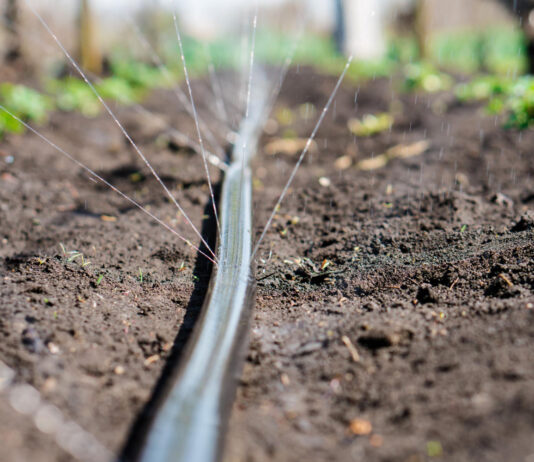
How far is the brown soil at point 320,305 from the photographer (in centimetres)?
128

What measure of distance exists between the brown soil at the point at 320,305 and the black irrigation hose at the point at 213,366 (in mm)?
76

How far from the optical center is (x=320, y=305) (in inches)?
77.4

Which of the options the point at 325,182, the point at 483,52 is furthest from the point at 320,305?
the point at 483,52

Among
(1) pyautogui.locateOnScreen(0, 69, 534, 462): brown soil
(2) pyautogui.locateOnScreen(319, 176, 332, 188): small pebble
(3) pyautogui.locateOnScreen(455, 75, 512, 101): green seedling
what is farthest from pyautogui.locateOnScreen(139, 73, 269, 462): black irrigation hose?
(3) pyautogui.locateOnScreen(455, 75, 512, 101): green seedling

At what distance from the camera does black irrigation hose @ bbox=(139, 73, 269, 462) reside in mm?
1227

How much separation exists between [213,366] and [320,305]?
631mm

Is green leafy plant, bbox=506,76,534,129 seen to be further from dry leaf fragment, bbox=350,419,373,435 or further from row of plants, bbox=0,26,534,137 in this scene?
dry leaf fragment, bbox=350,419,373,435

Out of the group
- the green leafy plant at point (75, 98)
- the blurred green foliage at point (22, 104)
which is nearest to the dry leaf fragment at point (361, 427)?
the blurred green foliage at point (22, 104)

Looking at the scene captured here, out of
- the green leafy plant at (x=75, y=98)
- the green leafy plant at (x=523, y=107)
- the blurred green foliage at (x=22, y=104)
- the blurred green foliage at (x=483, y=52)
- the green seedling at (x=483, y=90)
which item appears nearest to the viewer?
the green leafy plant at (x=523, y=107)

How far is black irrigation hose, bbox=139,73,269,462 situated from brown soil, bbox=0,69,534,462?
8 cm

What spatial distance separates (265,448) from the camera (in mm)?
1271

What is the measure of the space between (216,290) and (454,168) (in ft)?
7.35

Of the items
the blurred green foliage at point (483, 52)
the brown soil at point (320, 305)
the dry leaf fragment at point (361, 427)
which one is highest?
the blurred green foliage at point (483, 52)

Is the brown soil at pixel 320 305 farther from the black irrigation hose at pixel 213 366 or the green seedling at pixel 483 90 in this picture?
the green seedling at pixel 483 90
